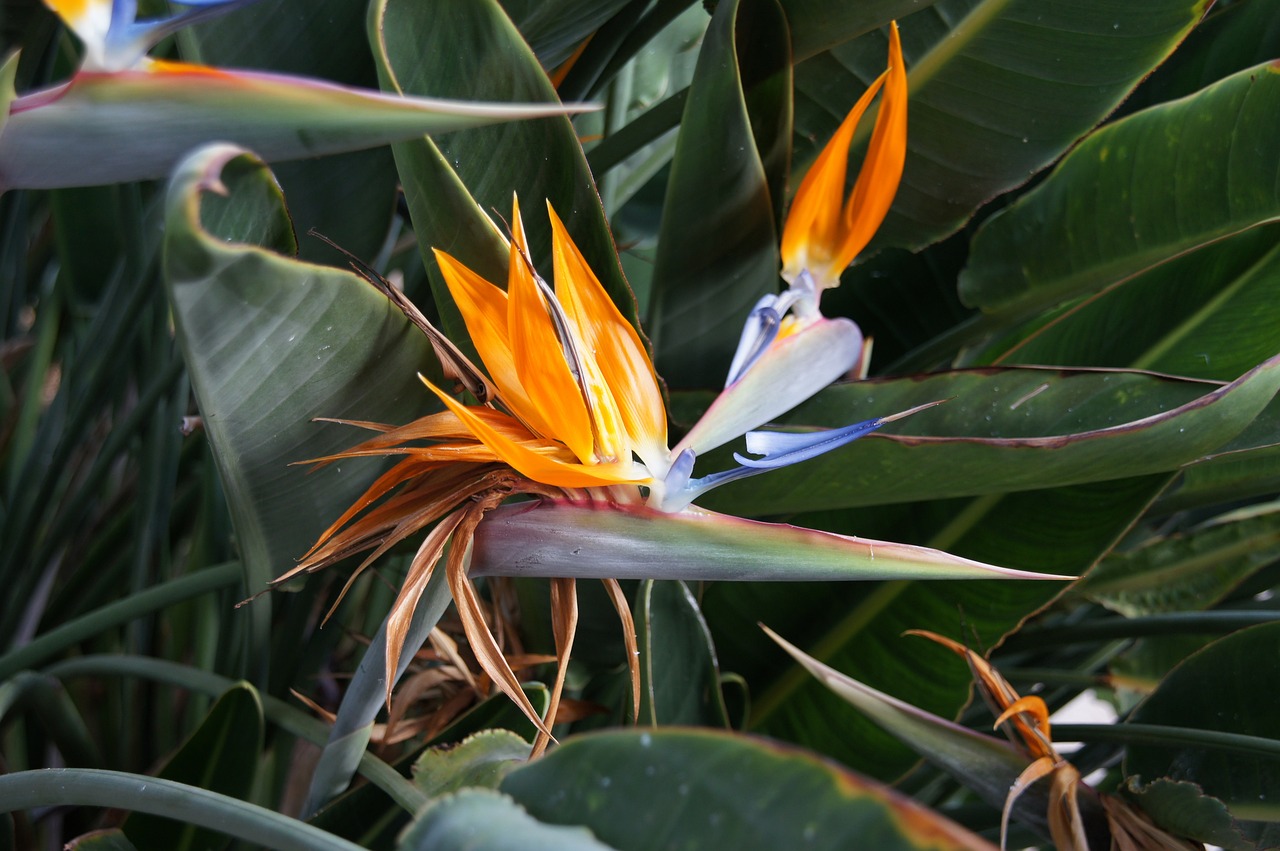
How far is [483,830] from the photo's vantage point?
0.64 feet

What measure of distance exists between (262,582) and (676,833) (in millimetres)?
229

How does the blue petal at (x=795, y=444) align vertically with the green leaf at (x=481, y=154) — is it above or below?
below

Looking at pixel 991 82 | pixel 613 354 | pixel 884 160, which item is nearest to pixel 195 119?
pixel 613 354

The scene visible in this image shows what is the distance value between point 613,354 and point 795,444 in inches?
2.5

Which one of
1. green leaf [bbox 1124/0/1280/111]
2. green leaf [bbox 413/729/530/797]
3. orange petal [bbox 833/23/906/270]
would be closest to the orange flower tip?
orange petal [bbox 833/23/906/270]

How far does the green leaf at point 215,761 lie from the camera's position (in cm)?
38

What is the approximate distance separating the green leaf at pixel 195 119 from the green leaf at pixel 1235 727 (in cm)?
44

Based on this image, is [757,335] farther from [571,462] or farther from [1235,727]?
[1235,727]

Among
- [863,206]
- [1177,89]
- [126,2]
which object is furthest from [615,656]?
[1177,89]

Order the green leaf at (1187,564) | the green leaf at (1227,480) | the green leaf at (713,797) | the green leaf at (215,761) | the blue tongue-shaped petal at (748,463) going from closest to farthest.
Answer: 1. the green leaf at (713,797)
2. the blue tongue-shaped petal at (748,463)
3. the green leaf at (215,761)
4. the green leaf at (1227,480)
5. the green leaf at (1187,564)

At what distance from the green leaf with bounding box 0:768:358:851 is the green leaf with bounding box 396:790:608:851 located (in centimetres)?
4

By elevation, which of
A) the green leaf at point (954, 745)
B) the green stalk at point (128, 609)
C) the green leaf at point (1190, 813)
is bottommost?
the green leaf at point (1190, 813)

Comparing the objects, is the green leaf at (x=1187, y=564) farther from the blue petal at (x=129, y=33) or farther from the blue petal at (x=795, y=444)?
the blue petal at (x=129, y=33)

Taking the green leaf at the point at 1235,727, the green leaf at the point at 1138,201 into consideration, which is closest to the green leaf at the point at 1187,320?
the green leaf at the point at 1138,201
